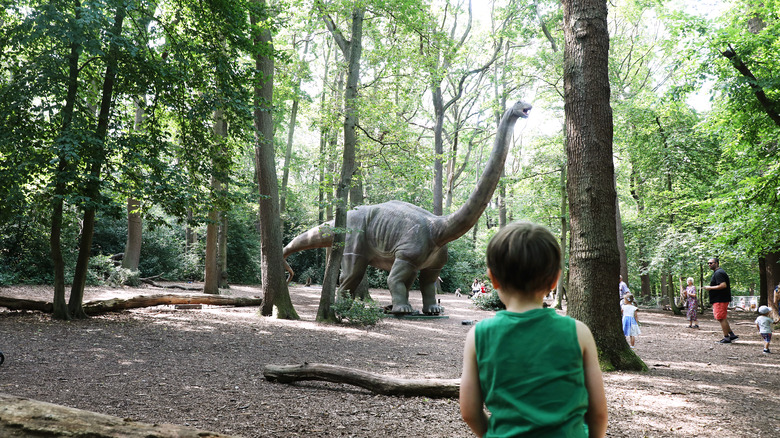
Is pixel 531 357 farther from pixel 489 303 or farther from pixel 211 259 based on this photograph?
pixel 489 303

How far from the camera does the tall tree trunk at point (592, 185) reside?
5.63 meters

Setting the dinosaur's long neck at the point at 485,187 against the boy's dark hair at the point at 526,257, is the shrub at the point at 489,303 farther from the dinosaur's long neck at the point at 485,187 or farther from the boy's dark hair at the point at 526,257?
the boy's dark hair at the point at 526,257

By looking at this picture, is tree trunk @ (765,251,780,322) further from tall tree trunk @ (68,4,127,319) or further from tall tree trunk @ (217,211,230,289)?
tall tree trunk @ (68,4,127,319)

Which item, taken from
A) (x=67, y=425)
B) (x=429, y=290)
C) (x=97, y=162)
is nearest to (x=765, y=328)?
(x=429, y=290)

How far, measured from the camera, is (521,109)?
814cm

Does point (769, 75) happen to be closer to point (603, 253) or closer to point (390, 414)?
point (603, 253)

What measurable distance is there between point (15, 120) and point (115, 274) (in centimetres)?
946

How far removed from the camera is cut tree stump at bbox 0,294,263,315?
909 centimetres

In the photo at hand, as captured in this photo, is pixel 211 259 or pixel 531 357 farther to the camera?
pixel 211 259

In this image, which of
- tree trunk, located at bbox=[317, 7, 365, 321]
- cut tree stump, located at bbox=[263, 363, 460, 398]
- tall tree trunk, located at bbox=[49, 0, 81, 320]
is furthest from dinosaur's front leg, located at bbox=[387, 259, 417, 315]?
cut tree stump, located at bbox=[263, 363, 460, 398]

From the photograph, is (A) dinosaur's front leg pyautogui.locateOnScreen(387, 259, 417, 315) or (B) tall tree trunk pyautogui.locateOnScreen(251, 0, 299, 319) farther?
(A) dinosaur's front leg pyautogui.locateOnScreen(387, 259, 417, 315)

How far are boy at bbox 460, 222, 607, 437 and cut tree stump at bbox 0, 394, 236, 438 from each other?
63.8 inches

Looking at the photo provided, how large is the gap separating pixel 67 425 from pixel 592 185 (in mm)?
5255

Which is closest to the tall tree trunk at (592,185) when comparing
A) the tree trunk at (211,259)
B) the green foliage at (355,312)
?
the green foliage at (355,312)
